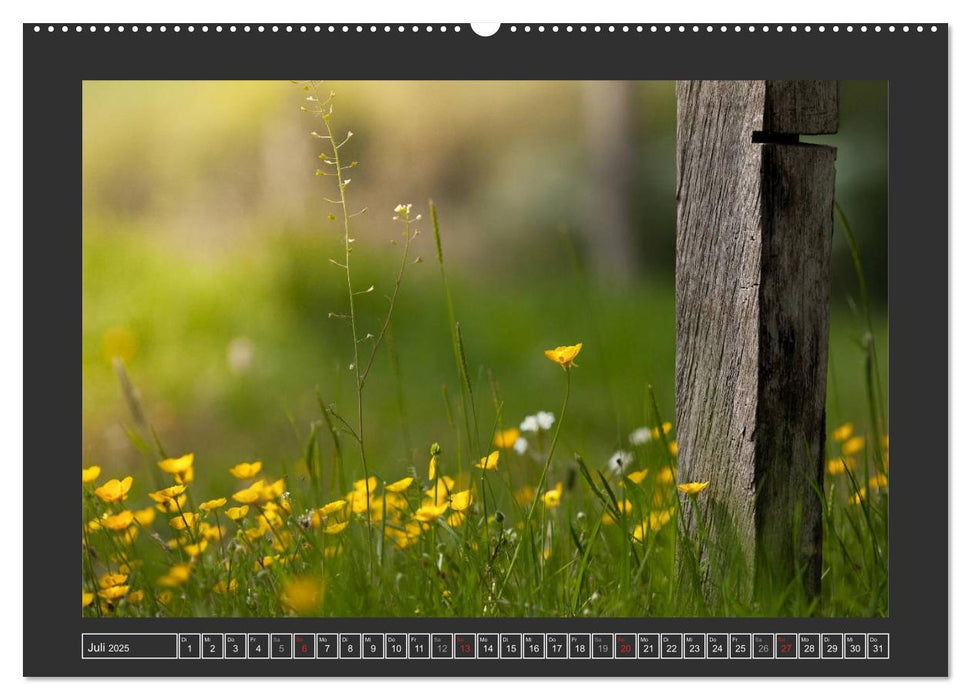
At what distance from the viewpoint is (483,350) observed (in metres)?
4.43

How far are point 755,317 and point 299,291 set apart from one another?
3273 mm

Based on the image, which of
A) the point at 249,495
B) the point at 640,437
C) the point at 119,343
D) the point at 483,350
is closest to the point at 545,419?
the point at 640,437

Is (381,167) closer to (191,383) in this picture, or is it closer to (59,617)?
(191,383)

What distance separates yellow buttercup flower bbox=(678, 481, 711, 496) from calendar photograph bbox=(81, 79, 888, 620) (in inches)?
0.5

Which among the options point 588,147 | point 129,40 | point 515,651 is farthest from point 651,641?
point 588,147

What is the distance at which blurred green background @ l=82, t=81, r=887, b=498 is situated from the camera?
3.84 metres

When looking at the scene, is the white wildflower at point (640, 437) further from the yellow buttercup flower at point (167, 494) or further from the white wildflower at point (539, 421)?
the yellow buttercup flower at point (167, 494)

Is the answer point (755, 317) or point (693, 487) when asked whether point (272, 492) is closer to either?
point (693, 487)

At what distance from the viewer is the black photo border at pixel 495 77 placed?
1.31 meters

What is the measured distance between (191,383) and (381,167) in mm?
1958

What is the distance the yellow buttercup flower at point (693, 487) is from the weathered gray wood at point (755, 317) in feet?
0.04

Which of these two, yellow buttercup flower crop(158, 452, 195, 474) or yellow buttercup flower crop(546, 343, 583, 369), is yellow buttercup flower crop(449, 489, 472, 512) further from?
yellow buttercup flower crop(158, 452, 195, 474)

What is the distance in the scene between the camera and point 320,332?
4320mm

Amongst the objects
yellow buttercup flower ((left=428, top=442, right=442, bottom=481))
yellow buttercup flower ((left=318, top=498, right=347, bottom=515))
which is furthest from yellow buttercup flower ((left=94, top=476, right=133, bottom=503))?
yellow buttercup flower ((left=428, top=442, right=442, bottom=481))
